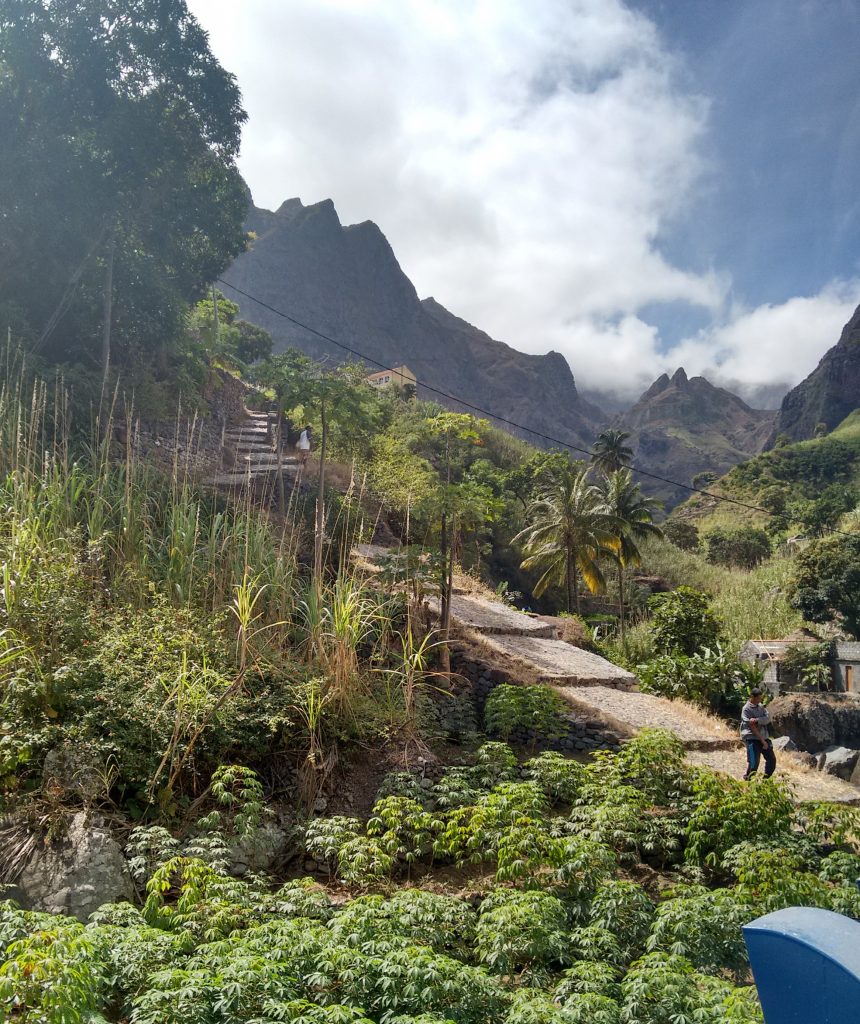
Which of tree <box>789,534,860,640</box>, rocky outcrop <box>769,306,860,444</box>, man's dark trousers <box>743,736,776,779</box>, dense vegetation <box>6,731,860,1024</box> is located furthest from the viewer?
rocky outcrop <box>769,306,860,444</box>

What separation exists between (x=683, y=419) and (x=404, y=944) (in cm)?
16032

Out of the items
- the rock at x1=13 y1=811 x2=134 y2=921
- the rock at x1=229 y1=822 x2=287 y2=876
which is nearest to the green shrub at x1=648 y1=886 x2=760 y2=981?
the rock at x1=229 y1=822 x2=287 y2=876

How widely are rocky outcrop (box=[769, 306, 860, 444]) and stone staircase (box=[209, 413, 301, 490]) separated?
260 ft

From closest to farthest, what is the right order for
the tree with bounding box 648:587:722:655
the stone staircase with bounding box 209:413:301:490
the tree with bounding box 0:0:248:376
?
the stone staircase with bounding box 209:413:301:490
the tree with bounding box 0:0:248:376
the tree with bounding box 648:587:722:655

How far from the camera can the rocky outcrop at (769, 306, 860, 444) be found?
3536 inches

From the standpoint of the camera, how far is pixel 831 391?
9125 centimetres

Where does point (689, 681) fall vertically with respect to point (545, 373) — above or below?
below

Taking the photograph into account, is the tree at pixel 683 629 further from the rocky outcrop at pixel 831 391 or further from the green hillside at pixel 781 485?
the rocky outcrop at pixel 831 391

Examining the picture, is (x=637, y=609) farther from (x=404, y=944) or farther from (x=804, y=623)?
(x=404, y=944)

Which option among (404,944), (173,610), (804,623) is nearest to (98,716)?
(173,610)

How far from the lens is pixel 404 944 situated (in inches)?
111

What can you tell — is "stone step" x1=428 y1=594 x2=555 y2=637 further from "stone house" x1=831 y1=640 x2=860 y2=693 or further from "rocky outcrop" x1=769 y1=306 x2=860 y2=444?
"rocky outcrop" x1=769 y1=306 x2=860 y2=444

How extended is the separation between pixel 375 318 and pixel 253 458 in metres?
120

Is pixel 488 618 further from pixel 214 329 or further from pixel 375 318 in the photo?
pixel 375 318
